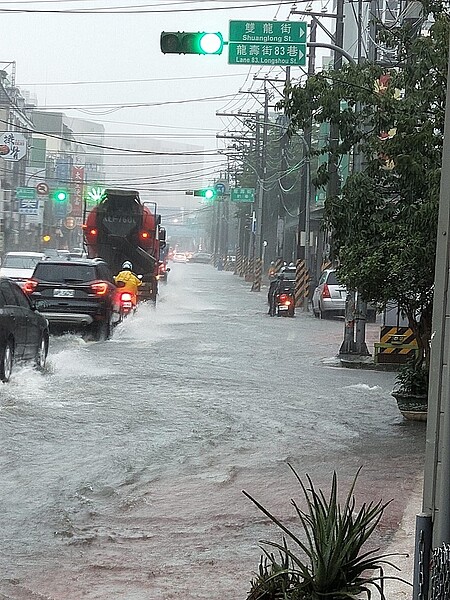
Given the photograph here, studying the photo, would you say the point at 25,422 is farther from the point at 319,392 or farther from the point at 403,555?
the point at 403,555

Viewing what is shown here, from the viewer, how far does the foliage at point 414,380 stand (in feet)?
44.7

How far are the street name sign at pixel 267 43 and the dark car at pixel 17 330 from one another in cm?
575

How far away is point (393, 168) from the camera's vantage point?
13500 millimetres

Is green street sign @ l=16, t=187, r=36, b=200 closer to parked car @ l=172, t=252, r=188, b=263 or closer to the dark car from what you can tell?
the dark car

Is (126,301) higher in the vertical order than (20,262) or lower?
lower

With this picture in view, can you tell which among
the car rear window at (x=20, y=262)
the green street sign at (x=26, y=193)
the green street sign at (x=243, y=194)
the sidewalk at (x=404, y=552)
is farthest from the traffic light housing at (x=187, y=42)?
the green street sign at (x=26, y=193)

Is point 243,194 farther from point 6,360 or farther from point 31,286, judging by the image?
point 6,360

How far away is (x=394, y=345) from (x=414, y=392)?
707 centimetres

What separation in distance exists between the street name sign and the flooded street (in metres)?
5.36

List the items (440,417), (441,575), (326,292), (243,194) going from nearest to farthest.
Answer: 1. (441,575)
2. (440,417)
3. (326,292)
4. (243,194)

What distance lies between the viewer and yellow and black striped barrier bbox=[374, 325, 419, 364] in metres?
20.5

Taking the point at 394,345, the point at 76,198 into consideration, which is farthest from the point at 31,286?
the point at 76,198

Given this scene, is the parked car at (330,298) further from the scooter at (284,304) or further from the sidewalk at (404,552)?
the sidewalk at (404,552)

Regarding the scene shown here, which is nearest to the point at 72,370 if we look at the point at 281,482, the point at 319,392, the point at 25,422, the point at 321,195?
the point at 319,392
